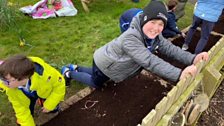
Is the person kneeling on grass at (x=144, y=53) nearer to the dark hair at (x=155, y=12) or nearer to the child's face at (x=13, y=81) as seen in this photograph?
the dark hair at (x=155, y=12)

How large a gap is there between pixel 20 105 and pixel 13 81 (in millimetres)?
412

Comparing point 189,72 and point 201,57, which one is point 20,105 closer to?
point 189,72

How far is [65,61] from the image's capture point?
4180 millimetres

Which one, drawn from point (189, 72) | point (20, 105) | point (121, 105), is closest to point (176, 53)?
point (189, 72)

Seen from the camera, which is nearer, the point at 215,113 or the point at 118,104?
the point at 118,104

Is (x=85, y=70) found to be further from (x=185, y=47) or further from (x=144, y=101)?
(x=185, y=47)

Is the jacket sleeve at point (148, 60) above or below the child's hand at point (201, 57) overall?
above

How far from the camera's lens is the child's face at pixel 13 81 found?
226 cm

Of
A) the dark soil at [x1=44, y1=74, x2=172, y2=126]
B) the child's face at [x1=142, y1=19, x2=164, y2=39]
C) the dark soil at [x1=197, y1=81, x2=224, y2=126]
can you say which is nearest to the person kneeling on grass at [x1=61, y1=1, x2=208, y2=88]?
the child's face at [x1=142, y1=19, x2=164, y2=39]

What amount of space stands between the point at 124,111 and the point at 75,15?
2.75m

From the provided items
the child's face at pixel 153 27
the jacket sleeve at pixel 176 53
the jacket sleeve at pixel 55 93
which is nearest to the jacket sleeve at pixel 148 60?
the child's face at pixel 153 27

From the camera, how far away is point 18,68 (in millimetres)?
2248

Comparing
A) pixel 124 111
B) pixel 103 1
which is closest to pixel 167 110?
pixel 124 111

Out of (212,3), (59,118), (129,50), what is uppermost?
(129,50)
